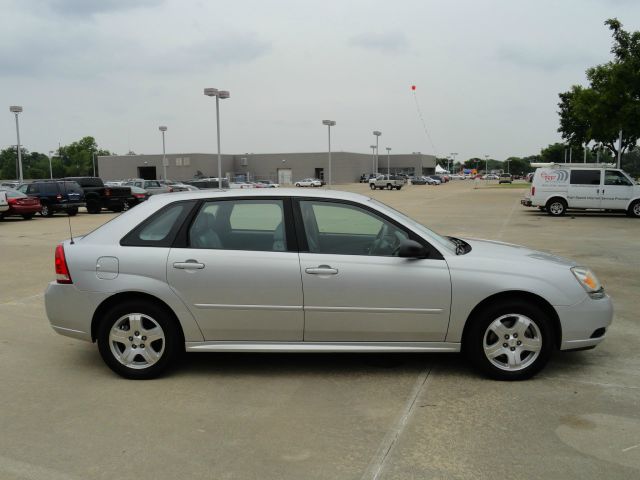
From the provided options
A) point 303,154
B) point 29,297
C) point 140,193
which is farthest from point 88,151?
point 29,297

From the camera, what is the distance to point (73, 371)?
5176 mm

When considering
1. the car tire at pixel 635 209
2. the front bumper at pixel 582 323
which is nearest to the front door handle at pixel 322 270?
the front bumper at pixel 582 323

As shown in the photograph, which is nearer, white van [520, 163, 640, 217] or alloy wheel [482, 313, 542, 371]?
alloy wheel [482, 313, 542, 371]

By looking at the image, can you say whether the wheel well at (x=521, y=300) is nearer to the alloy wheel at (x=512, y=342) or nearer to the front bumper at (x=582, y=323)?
the front bumper at (x=582, y=323)

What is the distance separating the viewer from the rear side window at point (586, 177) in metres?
22.6

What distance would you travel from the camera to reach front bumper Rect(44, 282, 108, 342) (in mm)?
4883

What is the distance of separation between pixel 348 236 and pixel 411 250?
31.1 inches

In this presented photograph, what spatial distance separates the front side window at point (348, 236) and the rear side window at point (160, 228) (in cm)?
105

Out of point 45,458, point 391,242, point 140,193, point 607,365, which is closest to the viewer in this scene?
point 45,458

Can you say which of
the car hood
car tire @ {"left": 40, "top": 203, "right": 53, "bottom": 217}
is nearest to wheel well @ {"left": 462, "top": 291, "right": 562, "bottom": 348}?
the car hood

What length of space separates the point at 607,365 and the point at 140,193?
29.1m

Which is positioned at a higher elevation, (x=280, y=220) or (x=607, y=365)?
(x=280, y=220)

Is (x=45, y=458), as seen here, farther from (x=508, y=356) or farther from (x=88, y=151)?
(x=88, y=151)

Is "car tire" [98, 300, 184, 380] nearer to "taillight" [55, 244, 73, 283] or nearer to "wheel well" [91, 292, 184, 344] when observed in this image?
"wheel well" [91, 292, 184, 344]
